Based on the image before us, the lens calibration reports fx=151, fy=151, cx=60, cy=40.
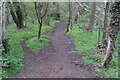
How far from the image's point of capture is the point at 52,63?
883cm

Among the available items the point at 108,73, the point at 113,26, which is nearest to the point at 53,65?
the point at 108,73

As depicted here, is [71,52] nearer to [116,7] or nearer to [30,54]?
[30,54]

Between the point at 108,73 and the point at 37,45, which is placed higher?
the point at 37,45

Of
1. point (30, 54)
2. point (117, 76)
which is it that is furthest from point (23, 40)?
point (117, 76)

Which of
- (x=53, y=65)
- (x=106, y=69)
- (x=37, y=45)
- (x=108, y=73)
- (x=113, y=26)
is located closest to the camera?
(x=113, y=26)

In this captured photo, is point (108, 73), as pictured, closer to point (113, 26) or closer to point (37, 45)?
point (113, 26)

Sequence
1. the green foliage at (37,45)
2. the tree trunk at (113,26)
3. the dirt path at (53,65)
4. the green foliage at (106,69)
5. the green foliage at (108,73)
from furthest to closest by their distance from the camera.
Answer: the green foliage at (37,45) < the dirt path at (53,65) < the green foliage at (106,69) < the green foliage at (108,73) < the tree trunk at (113,26)

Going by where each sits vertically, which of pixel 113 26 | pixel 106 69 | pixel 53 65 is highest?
pixel 113 26

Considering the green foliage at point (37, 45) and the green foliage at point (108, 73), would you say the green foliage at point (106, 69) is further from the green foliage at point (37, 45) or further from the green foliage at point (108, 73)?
the green foliage at point (37, 45)

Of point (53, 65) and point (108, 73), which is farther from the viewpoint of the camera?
point (53, 65)

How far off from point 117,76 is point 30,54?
6.20 meters

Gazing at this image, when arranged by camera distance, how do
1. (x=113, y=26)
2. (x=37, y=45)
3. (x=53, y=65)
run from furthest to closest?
(x=37, y=45) < (x=53, y=65) < (x=113, y=26)

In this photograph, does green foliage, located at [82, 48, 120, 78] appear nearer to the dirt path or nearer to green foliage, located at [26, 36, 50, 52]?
the dirt path

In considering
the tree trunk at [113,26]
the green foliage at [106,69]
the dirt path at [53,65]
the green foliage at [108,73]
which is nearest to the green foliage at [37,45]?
the dirt path at [53,65]
